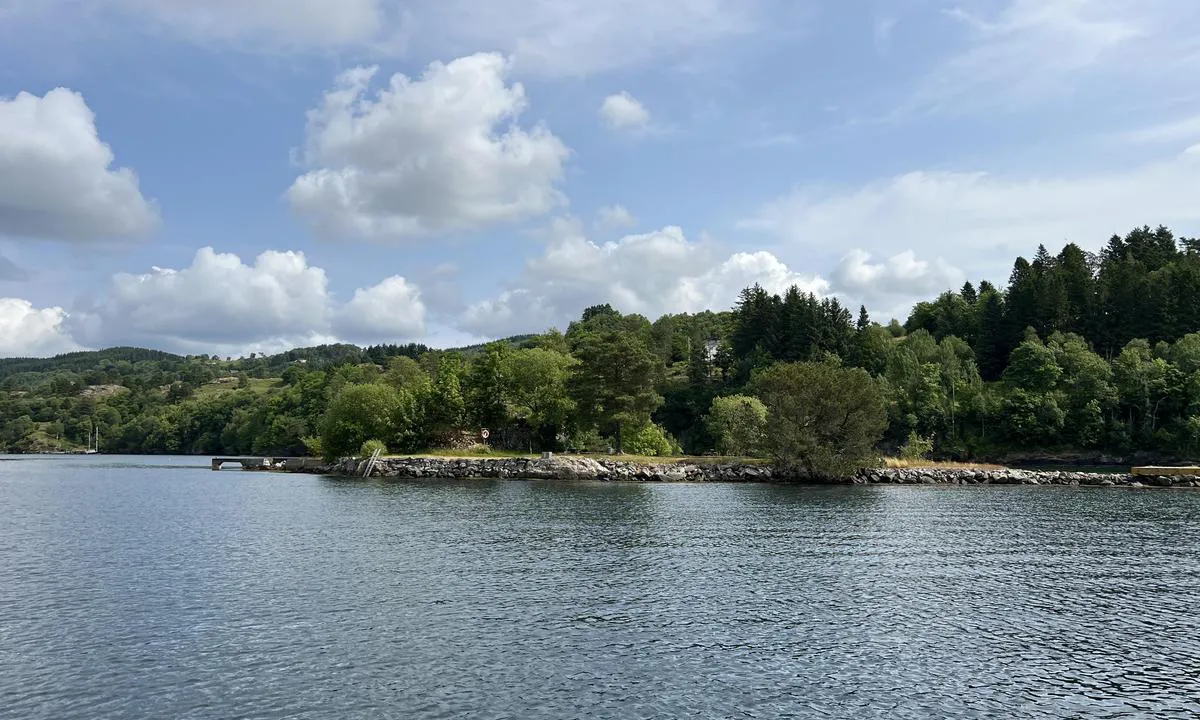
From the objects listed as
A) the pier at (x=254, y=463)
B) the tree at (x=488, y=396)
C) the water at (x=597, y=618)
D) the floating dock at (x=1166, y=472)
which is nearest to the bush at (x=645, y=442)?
the tree at (x=488, y=396)

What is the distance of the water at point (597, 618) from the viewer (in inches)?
639

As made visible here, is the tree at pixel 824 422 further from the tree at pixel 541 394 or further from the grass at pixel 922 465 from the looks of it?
the tree at pixel 541 394

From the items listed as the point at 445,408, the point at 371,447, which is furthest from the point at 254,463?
the point at 445,408

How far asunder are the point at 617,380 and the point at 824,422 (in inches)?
1014

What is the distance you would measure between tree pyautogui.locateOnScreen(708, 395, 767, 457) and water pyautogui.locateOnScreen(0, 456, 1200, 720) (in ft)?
147

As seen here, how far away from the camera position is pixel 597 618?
2272 centimetres

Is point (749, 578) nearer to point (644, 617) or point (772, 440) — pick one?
point (644, 617)

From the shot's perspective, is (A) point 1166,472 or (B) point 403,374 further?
(B) point 403,374

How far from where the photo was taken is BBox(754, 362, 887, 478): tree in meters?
76.4

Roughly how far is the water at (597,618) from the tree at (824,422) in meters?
30.0

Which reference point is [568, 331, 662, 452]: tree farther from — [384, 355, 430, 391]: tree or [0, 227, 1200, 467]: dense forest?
[384, 355, 430, 391]: tree

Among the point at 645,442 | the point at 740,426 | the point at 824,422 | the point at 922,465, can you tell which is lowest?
the point at 922,465

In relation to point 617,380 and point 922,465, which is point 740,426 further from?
point 922,465

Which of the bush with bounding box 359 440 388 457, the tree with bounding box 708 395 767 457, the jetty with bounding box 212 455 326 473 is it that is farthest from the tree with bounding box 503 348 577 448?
the jetty with bounding box 212 455 326 473
